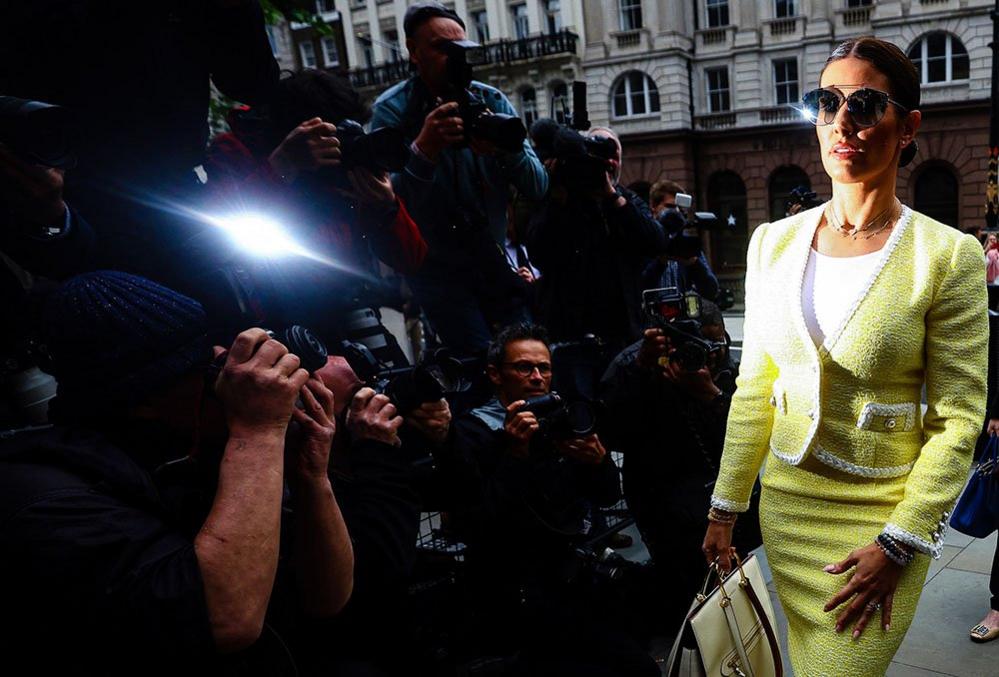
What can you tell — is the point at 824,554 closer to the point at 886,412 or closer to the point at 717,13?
the point at 886,412

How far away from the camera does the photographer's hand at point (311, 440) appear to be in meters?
1.62

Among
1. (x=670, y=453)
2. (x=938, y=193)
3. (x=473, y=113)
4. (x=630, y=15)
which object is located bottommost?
(x=938, y=193)

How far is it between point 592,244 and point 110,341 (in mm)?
2668

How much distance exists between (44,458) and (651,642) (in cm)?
279

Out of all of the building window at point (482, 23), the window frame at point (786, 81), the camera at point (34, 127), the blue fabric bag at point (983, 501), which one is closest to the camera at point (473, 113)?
the camera at point (34, 127)

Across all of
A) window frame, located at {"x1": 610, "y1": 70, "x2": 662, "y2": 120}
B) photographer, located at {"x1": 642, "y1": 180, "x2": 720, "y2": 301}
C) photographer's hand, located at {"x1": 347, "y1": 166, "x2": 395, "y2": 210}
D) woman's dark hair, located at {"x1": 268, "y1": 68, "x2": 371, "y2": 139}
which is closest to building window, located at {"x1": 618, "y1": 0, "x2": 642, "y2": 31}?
window frame, located at {"x1": 610, "y1": 70, "x2": 662, "y2": 120}

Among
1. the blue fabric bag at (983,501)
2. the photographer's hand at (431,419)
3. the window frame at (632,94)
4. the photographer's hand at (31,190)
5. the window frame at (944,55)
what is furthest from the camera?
the window frame at (632,94)

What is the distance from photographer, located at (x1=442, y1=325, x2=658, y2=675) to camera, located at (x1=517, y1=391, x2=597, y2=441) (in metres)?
0.01

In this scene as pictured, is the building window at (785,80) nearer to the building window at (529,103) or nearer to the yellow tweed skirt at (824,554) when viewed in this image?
the building window at (529,103)

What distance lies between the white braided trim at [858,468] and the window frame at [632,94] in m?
21.6

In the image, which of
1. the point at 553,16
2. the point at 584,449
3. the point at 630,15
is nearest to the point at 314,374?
the point at 584,449

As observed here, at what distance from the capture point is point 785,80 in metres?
20.0

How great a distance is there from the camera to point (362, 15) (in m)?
17.8

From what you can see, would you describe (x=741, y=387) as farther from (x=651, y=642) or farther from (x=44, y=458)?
(x=651, y=642)
